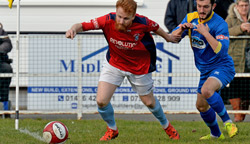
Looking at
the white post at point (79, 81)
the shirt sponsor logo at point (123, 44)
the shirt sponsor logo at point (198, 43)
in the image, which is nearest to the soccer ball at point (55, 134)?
the shirt sponsor logo at point (123, 44)

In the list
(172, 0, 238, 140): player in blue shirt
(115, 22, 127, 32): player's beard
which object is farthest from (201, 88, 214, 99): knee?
(115, 22, 127, 32): player's beard

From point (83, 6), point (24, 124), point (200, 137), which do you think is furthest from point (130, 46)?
point (83, 6)

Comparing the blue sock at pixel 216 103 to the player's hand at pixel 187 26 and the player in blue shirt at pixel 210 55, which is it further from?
the player's hand at pixel 187 26

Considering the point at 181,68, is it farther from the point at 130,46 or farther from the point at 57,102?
the point at 130,46

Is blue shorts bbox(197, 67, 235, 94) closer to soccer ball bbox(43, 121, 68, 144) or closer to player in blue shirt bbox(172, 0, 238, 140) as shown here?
A: player in blue shirt bbox(172, 0, 238, 140)

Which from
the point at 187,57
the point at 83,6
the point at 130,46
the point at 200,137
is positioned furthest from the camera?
the point at 83,6

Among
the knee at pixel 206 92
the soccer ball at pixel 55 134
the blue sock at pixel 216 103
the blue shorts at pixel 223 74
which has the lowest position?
the soccer ball at pixel 55 134

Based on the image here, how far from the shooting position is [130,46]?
7844 millimetres

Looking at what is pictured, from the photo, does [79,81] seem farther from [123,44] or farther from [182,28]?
[182,28]

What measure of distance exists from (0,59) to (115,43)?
16.0 feet

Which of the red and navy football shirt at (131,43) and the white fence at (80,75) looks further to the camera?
the white fence at (80,75)

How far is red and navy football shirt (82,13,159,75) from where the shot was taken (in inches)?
307

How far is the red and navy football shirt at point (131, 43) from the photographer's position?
7785 mm

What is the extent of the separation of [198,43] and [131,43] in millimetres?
954
